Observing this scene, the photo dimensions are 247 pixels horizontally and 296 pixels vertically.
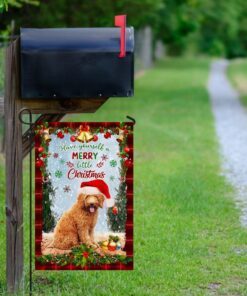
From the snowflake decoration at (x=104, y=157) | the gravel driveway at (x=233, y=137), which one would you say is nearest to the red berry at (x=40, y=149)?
the snowflake decoration at (x=104, y=157)

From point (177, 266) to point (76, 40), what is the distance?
2.11 m

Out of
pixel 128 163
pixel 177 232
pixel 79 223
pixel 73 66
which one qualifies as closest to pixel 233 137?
pixel 177 232

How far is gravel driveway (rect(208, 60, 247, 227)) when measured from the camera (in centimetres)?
1160

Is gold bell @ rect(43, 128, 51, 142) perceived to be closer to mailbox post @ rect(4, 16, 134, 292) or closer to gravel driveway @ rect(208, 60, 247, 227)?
mailbox post @ rect(4, 16, 134, 292)

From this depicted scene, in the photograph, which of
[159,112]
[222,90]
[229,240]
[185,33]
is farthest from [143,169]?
[185,33]

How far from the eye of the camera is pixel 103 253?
6129 millimetres

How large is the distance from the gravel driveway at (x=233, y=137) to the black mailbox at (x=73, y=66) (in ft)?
11.3

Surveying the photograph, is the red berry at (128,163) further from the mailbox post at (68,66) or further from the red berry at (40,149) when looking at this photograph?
the red berry at (40,149)

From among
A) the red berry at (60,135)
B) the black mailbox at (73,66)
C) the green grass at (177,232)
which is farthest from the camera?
the green grass at (177,232)

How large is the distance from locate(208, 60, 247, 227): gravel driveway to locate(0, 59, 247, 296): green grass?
0.16 metres

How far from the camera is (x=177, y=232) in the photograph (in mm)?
8492

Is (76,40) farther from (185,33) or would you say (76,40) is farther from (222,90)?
(185,33)

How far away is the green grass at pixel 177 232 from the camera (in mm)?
6570

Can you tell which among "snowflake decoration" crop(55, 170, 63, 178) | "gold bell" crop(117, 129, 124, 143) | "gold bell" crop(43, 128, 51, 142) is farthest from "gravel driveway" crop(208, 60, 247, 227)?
"gold bell" crop(43, 128, 51, 142)
